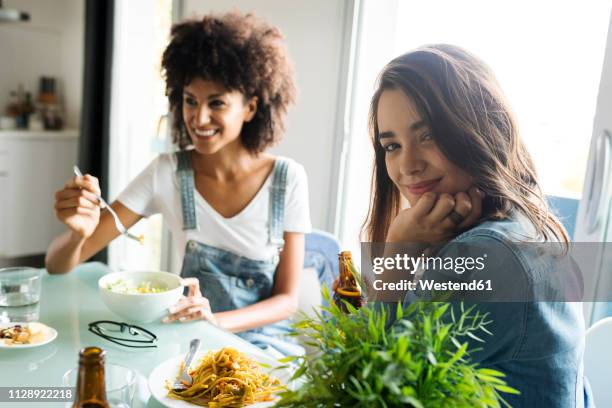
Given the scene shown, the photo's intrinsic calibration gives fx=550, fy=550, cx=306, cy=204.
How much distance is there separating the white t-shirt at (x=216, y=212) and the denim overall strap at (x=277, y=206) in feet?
0.04

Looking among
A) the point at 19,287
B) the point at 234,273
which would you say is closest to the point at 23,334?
the point at 19,287

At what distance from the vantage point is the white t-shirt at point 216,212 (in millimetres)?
1484

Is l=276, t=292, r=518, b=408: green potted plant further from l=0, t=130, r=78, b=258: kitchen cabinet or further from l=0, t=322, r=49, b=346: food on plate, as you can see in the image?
l=0, t=130, r=78, b=258: kitchen cabinet

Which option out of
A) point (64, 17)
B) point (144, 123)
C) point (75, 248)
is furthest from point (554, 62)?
point (64, 17)

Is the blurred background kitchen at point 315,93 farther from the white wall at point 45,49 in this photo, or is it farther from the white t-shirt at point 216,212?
the white t-shirt at point 216,212

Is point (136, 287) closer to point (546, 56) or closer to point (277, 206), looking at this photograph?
point (277, 206)

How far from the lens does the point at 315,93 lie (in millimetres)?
2150

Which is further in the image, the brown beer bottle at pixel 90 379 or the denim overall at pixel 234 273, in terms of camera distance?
the denim overall at pixel 234 273

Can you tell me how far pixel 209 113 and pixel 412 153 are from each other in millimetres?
784

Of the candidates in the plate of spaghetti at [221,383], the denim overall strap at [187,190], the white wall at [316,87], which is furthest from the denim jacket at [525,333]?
the white wall at [316,87]

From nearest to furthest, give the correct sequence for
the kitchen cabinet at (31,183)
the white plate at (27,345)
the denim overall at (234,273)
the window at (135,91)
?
the white plate at (27,345) < the denim overall at (234,273) < the window at (135,91) < the kitchen cabinet at (31,183)

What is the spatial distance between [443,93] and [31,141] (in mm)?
3272

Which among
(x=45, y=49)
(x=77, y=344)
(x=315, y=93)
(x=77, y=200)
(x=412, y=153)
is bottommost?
(x=77, y=344)

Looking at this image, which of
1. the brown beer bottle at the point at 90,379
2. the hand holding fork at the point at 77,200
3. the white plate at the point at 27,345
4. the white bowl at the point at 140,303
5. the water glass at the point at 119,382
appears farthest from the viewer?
the hand holding fork at the point at 77,200
